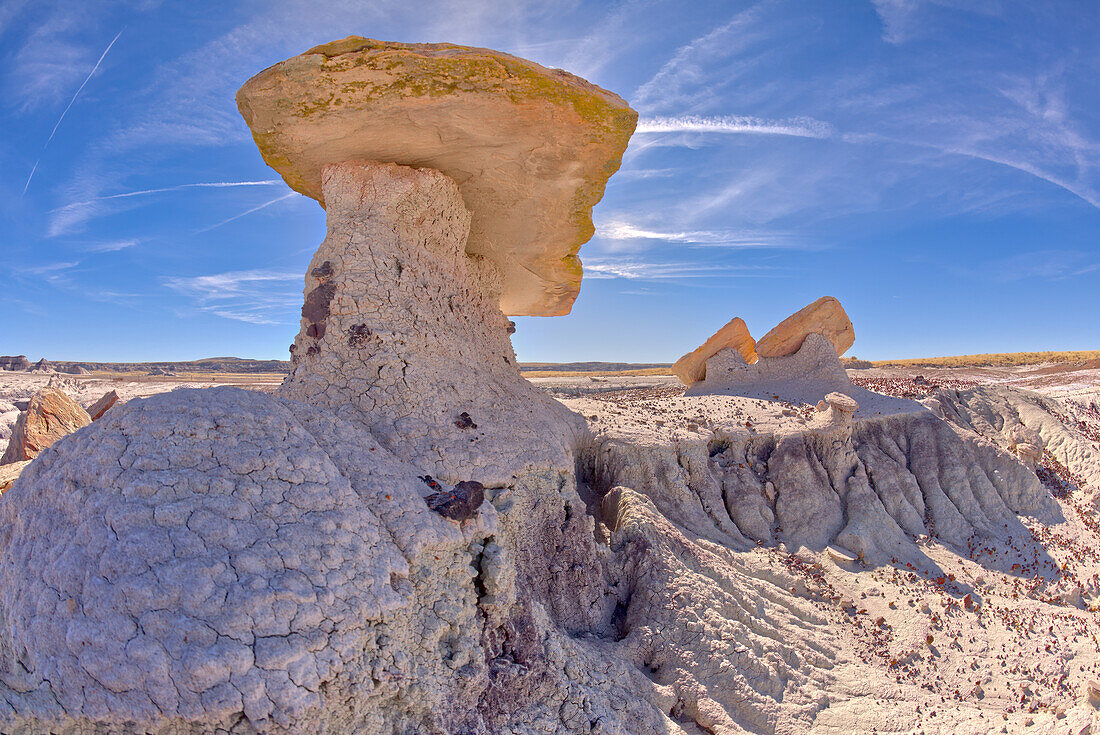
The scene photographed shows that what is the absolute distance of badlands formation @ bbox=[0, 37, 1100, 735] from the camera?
2613 mm

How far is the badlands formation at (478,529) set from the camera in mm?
2613

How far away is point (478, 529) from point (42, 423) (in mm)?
8591

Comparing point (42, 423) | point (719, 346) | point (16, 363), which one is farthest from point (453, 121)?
point (16, 363)

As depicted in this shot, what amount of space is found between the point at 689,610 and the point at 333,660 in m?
3.58

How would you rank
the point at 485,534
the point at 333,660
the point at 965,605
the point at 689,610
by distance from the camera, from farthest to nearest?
the point at 965,605
the point at 689,610
the point at 485,534
the point at 333,660

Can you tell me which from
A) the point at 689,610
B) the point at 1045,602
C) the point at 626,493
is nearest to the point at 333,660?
the point at 689,610

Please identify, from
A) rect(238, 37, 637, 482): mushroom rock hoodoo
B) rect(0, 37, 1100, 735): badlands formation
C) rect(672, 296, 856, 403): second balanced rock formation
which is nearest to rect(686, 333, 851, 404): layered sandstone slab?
rect(672, 296, 856, 403): second balanced rock formation

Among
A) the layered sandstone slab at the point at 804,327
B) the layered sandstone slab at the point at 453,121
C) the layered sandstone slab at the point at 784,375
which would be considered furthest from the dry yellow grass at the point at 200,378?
the layered sandstone slab at the point at 453,121

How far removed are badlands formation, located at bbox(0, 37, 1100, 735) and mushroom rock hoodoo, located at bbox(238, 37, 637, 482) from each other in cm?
3

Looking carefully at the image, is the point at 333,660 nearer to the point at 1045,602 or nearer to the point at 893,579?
the point at 893,579

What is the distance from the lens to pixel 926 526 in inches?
367

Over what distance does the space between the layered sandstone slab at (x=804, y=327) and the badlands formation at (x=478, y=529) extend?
3370 millimetres

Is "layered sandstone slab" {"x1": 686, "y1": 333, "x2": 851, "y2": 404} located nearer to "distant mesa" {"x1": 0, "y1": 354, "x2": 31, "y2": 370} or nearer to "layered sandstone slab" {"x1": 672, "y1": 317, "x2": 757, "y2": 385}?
"layered sandstone slab" {"x1": 672, "y1": 317, "x2": 757, "y2": 385}

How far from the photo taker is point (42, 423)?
8.43 metres
